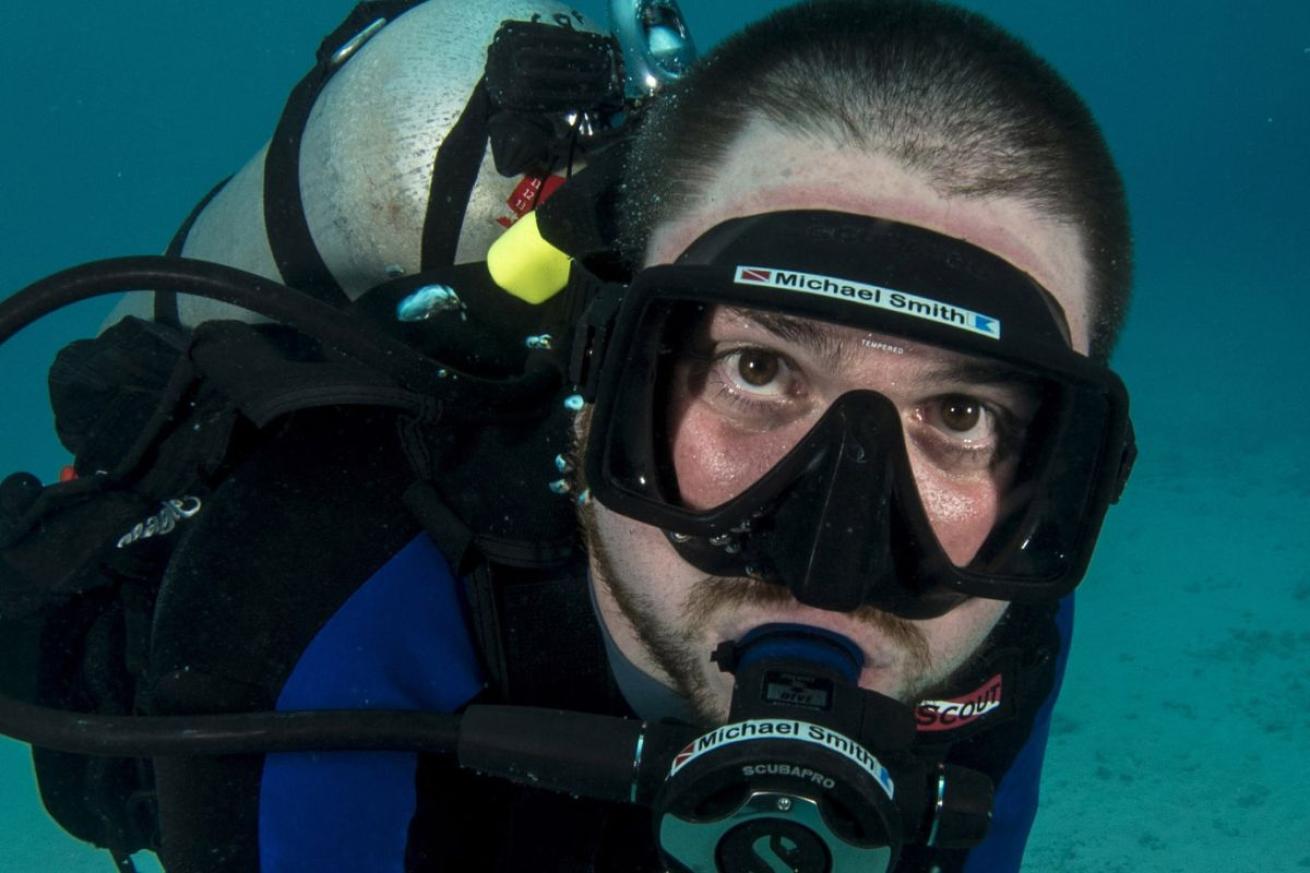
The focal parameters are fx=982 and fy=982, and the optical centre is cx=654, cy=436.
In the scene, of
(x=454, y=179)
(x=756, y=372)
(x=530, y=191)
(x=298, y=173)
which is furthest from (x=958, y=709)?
(x=298, y=173)

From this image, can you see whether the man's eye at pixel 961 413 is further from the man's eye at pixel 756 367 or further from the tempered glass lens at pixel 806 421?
the man's eye at pixel 756 367

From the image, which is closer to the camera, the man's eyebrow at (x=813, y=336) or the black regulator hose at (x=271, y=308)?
the man's eyebrow at (x=813, y=336)

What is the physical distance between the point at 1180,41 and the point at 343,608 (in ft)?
301

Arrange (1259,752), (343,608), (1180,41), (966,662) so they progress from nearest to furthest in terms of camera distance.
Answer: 1. (343,608)
2. (966,662)
3. (1259,752)
4. (1180,41)

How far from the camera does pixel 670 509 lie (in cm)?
177

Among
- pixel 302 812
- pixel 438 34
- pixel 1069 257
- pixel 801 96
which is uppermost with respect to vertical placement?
pixel 438 34

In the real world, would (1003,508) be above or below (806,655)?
above

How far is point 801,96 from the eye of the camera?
76.8 inches

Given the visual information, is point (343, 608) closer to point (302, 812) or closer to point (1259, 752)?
point (302, 812)

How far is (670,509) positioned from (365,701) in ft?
2.19

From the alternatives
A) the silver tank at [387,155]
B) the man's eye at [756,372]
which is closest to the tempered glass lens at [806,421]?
the man's eye at [756,372]

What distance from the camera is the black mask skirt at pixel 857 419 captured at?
1647 mm

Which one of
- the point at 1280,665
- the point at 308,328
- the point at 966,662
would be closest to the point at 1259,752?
the point at 1280,665

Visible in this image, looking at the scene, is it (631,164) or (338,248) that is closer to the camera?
(631,164)
